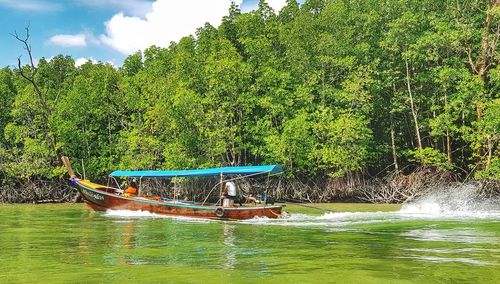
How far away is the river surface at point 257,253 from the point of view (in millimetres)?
6109

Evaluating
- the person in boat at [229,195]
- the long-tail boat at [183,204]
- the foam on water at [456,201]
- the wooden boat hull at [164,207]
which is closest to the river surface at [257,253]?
the wooden boat hull at [164,207]

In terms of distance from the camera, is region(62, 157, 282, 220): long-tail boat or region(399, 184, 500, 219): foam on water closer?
region(62, 157, 282, 220): long-tail boat

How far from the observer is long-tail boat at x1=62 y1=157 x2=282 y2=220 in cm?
1608

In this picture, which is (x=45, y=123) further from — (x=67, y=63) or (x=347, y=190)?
(x=347, y=190)

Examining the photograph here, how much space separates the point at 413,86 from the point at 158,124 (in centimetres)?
1465

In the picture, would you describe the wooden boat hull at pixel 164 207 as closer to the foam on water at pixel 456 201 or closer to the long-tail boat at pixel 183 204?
the long-tail boat at pixel 183 204

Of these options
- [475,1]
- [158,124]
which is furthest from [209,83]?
[475,1]

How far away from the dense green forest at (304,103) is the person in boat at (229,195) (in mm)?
9776

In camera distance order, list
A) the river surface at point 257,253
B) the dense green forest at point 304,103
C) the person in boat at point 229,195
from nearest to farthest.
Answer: the river surface at point 257,253
the person in boat at point 229,195
the dense green forest at point 304,103

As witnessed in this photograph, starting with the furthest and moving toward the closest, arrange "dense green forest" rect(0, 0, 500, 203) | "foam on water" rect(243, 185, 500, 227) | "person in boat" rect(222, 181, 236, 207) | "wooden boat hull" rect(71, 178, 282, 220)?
"dense green forest" rect(0, 0, 500, 203) → "person in boat" rect(222, 181, 236, 207) → "wooden boat hull" rect(71, 178, 282, 220) → "foam on water" rect(243, 185, 500, 227)

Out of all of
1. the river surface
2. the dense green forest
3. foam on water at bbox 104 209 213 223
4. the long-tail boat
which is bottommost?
the river surface

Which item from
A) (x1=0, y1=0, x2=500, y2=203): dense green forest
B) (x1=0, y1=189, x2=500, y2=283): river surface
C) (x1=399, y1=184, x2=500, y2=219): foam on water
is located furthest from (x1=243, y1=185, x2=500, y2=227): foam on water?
(x1=0, y1=189, x2=500, y2=283): river surface

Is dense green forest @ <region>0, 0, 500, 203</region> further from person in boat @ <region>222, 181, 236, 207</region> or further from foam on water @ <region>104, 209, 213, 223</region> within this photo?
person in boat @ <region>222, 181, 236, 207</region>

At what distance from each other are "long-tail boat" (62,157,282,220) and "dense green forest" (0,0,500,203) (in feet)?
27.0
